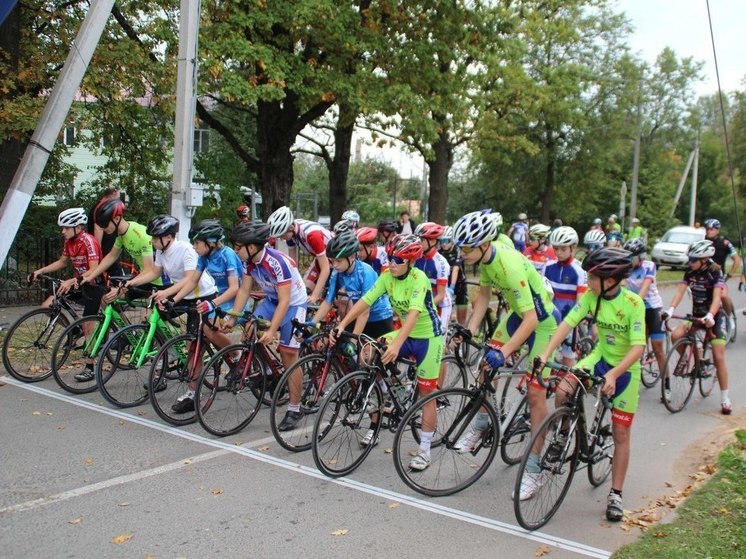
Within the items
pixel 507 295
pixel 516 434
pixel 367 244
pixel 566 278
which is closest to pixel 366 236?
pixel 367 244

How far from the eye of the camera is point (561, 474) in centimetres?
503

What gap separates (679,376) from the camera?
8.27m

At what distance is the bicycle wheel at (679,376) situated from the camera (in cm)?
812

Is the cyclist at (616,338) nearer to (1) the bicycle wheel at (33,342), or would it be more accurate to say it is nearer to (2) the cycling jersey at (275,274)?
(2) the cycling jersey at (275,274)

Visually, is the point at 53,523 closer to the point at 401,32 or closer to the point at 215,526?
the point at 215,526

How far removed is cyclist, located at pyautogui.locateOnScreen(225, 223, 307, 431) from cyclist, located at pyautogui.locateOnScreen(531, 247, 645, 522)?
246cm

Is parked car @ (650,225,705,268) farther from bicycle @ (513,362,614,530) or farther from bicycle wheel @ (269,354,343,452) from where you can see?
bicycle @ (513,362,614,530)

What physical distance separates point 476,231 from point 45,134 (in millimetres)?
5580

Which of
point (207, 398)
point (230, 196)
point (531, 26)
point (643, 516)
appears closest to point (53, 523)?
point (207, 398)

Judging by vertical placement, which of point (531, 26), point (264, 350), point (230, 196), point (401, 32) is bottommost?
point (264, 350)

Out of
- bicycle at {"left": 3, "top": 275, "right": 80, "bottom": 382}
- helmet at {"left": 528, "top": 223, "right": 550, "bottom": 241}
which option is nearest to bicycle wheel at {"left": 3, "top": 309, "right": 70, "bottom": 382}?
bicycle at {"left": 3, "top": 275, "right": 80, "bottom": 382}

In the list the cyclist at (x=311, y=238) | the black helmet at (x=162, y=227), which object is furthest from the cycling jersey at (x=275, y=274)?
the black helmet at (x=162, y=227)

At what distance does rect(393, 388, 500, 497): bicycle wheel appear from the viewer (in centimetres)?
525

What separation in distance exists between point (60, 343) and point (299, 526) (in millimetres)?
4211
